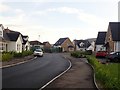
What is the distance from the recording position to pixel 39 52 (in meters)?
55.5

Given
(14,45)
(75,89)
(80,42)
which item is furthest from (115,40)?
(80,42)

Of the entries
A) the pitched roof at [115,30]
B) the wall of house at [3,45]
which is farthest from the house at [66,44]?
the wall of house at [3,45]

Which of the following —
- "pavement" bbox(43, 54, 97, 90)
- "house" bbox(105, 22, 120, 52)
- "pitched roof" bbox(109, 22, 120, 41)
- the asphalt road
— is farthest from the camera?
"pitched roof" bbox(109, 22, 120, 41)

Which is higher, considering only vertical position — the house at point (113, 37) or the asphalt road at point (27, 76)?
the house at point (113, 37)

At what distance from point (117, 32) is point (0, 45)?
24.3m

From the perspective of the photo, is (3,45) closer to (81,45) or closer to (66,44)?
(66,44)

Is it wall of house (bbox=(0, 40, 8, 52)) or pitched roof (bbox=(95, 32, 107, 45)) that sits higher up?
pitched roof (bbox=(95, 32, 107, 45))

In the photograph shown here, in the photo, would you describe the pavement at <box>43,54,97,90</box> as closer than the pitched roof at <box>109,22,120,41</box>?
Yes

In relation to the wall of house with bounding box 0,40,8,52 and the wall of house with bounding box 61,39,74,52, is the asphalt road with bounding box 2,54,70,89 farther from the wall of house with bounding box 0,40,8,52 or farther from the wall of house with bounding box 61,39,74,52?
the wall of house with bounding box 61,39,74,52

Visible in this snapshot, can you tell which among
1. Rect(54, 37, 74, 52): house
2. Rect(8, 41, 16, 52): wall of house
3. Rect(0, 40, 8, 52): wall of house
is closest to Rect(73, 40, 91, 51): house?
Rect(54, 37, 74, 52): house

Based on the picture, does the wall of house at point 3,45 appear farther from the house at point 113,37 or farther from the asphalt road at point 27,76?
the asphalt road at point 27,76

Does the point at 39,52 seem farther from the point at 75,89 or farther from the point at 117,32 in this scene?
the point at 75,89

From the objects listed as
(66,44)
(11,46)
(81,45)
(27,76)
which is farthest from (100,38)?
(81,45)

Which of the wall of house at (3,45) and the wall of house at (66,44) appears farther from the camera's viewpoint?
the wall of house at (66,44)
